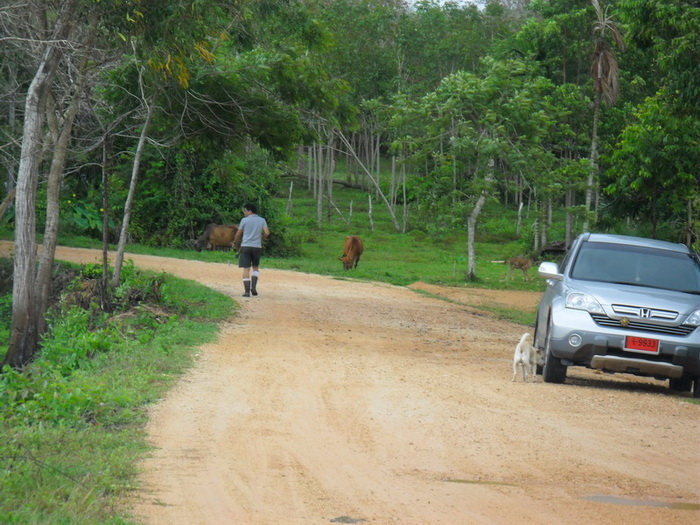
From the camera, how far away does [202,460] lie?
Result: 6758 millimetres

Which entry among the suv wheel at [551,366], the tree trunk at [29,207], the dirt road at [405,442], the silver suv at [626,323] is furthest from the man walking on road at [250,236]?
the suv wheel at [551,366]

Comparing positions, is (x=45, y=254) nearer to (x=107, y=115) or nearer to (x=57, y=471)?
(x=107, y=115)

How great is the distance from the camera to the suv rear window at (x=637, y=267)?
461 inches

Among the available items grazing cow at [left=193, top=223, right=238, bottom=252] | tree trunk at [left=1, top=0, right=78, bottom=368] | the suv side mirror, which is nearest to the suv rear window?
the suv side mirror

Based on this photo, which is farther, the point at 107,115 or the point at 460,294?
the point at 460,294

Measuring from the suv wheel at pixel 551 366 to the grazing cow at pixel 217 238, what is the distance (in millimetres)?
22219

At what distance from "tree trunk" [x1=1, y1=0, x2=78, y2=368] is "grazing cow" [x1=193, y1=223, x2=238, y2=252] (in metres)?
18.5

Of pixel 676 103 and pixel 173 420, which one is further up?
pixel 676 103

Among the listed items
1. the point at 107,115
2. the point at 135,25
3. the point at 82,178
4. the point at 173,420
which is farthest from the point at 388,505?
the point at 82,178

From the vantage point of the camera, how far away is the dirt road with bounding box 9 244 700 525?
5812 mm

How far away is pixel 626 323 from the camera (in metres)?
10.8

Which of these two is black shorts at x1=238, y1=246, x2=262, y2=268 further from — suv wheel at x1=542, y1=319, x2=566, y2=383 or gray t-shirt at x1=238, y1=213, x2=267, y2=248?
suv wheel at x1=542, y1=319, x2=566, y2=383

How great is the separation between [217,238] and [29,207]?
63.4 ft

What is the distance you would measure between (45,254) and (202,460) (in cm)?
878
